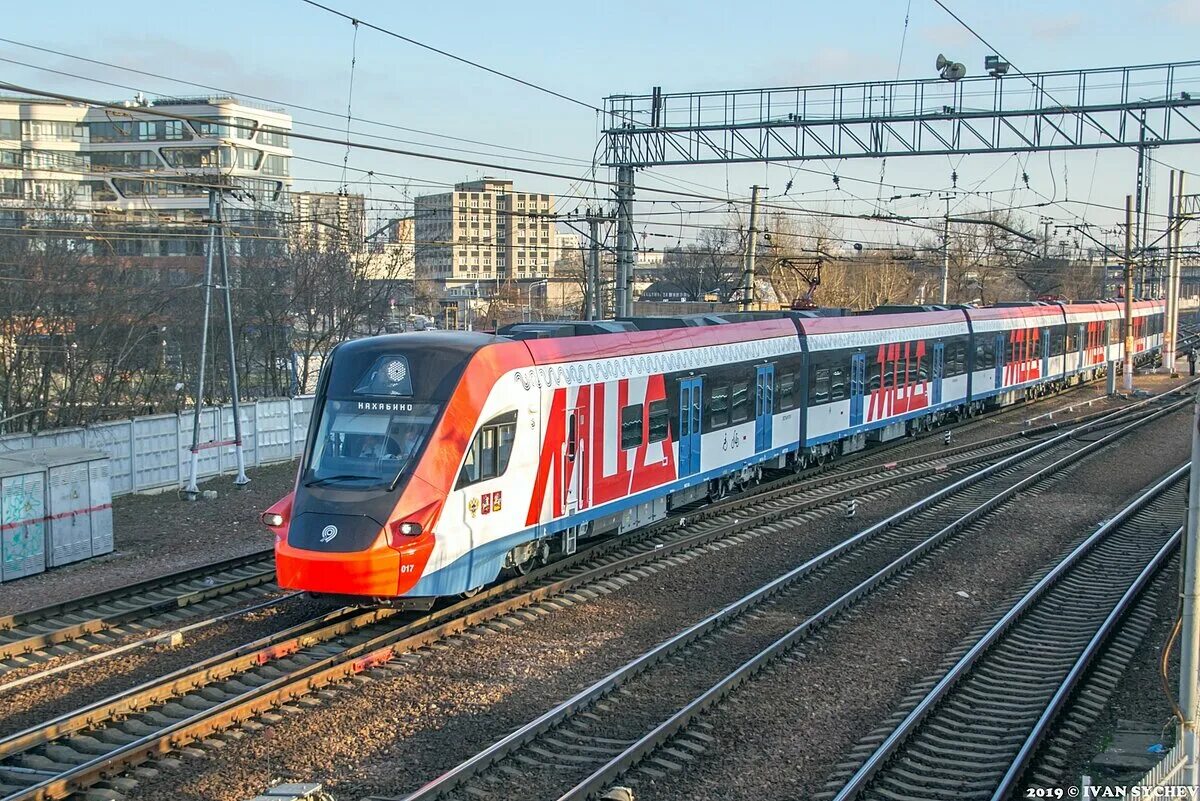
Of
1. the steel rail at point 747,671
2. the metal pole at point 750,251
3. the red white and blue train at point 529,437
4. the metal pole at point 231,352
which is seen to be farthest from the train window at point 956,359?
the metal pole at point 231,352

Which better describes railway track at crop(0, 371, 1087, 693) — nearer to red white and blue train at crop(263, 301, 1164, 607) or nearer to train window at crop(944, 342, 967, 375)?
red white and blue train at crop(263, 301, 1164, 607)

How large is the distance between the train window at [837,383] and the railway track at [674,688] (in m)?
5.64

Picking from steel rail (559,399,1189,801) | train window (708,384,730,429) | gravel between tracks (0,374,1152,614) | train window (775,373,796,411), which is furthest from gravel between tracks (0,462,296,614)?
train window (775,373,796,411)

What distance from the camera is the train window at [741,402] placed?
19.2m

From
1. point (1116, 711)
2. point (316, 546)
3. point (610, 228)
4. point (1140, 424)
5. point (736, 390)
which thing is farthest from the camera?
point (1140, 424)

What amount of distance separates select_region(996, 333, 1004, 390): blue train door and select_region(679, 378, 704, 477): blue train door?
1872 centimetres

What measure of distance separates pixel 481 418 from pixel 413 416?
0.77 m

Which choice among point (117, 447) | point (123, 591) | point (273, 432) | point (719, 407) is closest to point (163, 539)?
point (123, 591)

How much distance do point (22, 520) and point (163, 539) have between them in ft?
8.85

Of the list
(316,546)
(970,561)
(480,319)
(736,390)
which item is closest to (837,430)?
(736,390)

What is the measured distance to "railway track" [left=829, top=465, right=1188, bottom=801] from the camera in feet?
28.4

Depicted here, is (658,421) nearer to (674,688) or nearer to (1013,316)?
(674,688)

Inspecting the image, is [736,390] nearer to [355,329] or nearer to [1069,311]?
[355,329]

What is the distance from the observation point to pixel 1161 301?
61.3m
